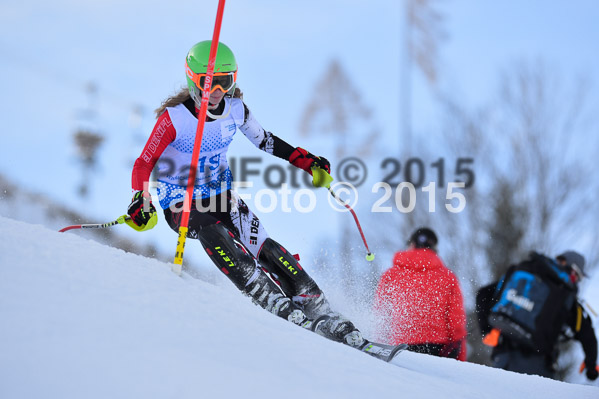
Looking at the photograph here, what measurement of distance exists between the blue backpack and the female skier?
1015 mm

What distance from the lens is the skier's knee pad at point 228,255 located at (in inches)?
164

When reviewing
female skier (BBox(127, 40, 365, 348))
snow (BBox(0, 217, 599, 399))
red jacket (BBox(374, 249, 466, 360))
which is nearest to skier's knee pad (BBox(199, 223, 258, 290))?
female skier (BBox(127, 40, 365, 348))

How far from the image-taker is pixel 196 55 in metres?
4.46

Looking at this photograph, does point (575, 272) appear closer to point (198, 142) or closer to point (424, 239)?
point (424, 239)

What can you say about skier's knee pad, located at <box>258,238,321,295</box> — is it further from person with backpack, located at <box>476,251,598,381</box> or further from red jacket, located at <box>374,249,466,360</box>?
person with backpack, located at <box>476,251,598,381</box>

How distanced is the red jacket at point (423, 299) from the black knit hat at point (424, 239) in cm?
6

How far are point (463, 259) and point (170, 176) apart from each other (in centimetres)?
1229

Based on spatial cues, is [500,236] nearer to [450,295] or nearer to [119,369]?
[450,295]

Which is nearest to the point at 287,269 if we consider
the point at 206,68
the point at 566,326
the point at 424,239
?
the point at 424,239

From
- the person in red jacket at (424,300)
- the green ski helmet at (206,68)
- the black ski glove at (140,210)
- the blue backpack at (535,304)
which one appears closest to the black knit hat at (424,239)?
the person in red jacket at (424,300)

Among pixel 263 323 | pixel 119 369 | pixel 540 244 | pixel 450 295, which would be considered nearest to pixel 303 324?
pixel 263 323

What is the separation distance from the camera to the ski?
164 inches

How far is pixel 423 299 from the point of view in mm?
4879

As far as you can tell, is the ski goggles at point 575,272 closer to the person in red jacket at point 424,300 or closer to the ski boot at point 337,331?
the person in red jacket at point 424,300
